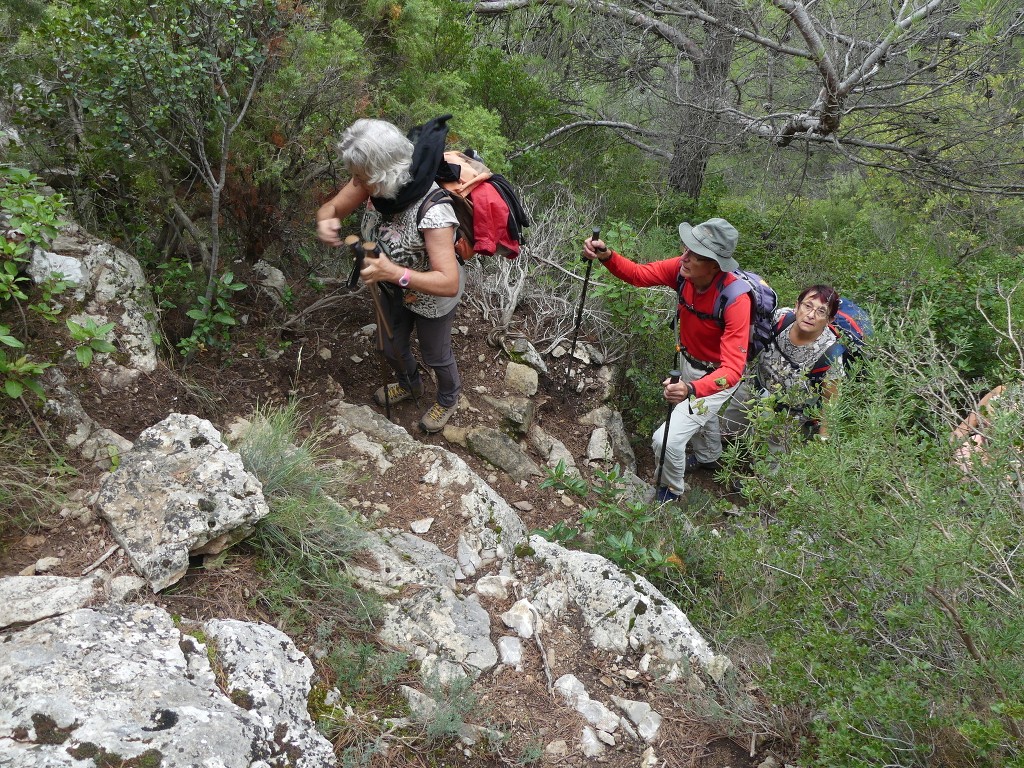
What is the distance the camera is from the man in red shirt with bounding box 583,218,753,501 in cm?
396

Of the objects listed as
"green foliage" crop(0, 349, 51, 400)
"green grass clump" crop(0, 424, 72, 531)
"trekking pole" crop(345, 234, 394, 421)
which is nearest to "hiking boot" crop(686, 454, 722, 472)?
"trekking pole" crop(345, 234, 394, 421)

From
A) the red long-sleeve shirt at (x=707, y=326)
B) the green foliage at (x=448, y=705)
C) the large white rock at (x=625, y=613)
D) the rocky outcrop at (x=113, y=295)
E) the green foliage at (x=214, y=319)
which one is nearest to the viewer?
the green foliage at (x=448, y=705)

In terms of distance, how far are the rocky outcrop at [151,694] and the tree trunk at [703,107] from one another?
6.72m

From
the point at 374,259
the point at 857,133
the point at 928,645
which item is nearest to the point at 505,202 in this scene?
the point at 374,259

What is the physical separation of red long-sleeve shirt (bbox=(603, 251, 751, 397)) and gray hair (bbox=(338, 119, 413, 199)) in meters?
1.77

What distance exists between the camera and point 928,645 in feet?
7.80

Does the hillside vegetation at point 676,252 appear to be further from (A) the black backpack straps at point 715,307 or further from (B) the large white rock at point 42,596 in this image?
(A) the black backpack straps at point 715,307

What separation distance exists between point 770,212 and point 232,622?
26.5 feet

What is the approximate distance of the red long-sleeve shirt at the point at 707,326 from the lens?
3.96 metres

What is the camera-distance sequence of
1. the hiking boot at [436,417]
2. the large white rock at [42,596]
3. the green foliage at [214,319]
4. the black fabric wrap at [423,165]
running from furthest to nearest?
the hiking boot at [436,417] → the green foliage at [214,319] → the black fabric wrap at [423,165] → the large white rock at [42,596]

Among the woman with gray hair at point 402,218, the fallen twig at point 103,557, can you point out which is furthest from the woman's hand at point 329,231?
the fallen twig at point 103,557

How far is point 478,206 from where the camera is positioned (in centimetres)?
351

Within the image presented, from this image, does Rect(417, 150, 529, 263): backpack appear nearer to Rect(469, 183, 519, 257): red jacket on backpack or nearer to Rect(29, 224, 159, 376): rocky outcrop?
Rect(469, 183, 519, 257): red jacket on backpack

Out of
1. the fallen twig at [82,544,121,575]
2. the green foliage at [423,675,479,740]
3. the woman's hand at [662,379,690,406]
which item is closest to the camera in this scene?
the green foliage at [423,675,479,740]
